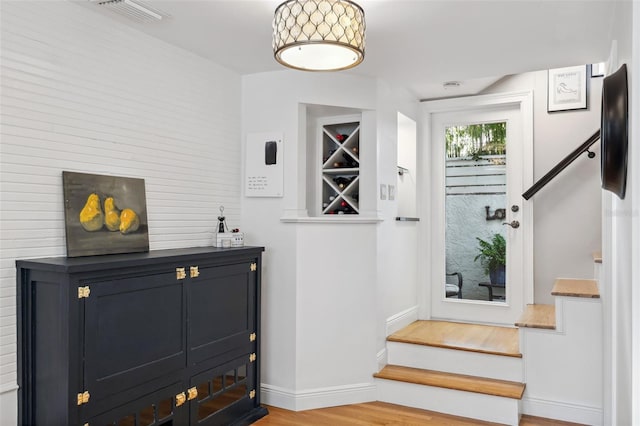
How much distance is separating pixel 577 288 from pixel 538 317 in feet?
1.14

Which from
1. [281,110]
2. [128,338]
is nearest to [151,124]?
[281,110]

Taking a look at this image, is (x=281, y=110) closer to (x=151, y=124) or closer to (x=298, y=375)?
(x=151, y=124)

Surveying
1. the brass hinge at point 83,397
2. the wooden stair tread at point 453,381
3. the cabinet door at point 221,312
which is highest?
the cabinet door at point 221,312

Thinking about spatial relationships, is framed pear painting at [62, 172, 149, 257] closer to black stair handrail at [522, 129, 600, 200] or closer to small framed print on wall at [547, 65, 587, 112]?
black stair handrail at [522, 129, 600, 200]

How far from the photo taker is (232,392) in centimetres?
303

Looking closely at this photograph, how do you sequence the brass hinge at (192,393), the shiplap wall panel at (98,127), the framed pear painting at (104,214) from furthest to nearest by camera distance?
1. the brass hinge at (192,393)
2. the framed pear painting at (104,214)
3. the shiplap wall panel at (98,127)

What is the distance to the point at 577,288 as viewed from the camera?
11.2ft

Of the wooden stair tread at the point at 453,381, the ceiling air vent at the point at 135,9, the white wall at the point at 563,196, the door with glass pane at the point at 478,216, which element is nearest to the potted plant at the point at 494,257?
the door with glass pane at the point at 478,216

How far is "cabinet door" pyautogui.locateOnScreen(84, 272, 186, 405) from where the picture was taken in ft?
6.96

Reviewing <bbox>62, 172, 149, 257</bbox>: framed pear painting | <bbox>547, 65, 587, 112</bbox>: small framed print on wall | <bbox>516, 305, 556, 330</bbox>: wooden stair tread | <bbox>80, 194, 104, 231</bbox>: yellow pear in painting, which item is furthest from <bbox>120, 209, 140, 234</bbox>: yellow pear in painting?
<bbox>547, 65, 587, 112</bbox>: small framed print on wall

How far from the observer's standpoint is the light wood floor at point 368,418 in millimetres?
3139

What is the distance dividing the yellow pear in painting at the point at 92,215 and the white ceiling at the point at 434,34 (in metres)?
1.00

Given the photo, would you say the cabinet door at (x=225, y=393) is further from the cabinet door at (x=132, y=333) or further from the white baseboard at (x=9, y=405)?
the white baseboard at (x=9, y=405)

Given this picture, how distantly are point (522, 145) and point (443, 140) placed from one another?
2.33 ft
